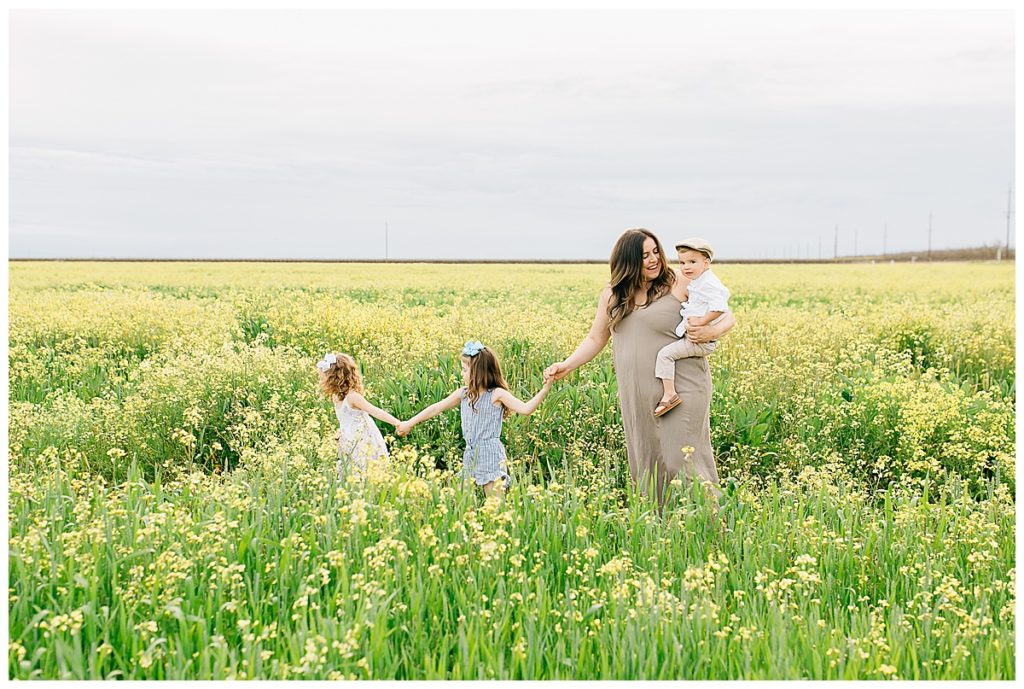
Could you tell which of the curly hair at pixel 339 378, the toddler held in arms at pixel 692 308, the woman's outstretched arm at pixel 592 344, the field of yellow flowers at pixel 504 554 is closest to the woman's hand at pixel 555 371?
the woman's outstretched arm at pixel 592 344

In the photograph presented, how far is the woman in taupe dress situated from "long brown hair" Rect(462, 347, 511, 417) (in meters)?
0.99

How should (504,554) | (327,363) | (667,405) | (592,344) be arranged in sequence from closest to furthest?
1. (504,554)
2. (667,405)
3. (592,344)
4. (327,363)

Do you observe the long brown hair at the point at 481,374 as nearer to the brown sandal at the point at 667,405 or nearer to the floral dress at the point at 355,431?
the floral dress at the point at 355,431

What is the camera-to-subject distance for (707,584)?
148 inches

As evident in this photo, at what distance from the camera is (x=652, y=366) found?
528 cm

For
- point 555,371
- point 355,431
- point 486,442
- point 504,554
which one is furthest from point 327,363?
point 504,554

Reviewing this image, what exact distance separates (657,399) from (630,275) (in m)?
0.80

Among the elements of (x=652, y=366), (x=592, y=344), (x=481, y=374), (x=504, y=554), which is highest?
(x=592, y=344)

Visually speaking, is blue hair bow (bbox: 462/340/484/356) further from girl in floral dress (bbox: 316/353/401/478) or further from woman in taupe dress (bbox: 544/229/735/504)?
woman in taupe dress (bbox: 544/229/735/504)

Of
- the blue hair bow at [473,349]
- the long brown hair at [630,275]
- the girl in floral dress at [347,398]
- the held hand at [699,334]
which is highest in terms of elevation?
the long brown hair at [630,275]

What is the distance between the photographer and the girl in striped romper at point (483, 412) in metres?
5.86

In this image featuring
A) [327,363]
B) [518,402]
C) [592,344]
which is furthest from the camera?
[327,363]

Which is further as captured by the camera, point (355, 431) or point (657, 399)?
point (355, 431)

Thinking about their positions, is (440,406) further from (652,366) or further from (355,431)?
(652,366)
